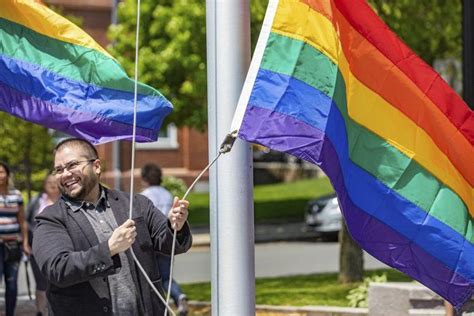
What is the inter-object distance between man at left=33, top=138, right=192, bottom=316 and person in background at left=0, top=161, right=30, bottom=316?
6.05 meters

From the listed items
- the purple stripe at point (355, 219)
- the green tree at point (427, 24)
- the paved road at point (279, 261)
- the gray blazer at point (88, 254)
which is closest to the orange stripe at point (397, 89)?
the purple stripe at point (355, 219)

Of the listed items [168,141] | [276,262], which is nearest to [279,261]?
[276,262]

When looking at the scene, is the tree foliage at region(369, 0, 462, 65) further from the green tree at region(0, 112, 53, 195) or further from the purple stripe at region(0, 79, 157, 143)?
the purple stripe at region(0, 79, 157, 143)

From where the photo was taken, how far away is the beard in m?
5.79

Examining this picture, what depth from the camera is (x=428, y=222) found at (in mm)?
6156

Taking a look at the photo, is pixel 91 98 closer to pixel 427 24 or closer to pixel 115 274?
pixel 115 274

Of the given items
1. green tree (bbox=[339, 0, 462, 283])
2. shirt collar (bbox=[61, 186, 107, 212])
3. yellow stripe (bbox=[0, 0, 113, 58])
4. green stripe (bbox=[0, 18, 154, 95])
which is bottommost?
shirt collar (bbox=[61, 186, 107, 212])

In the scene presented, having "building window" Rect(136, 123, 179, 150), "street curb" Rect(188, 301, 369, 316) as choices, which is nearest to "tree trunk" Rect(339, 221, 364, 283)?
"street curb" Rect(188, 301, 369, 316)

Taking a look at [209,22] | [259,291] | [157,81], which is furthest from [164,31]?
[209,22]

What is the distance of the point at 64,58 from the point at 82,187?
54.0 inches

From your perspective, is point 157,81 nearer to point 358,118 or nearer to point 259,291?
point 259,291

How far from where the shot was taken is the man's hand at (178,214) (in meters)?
5.75

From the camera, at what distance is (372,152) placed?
6066 millimetres

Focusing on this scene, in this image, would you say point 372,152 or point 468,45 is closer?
point 372,152
